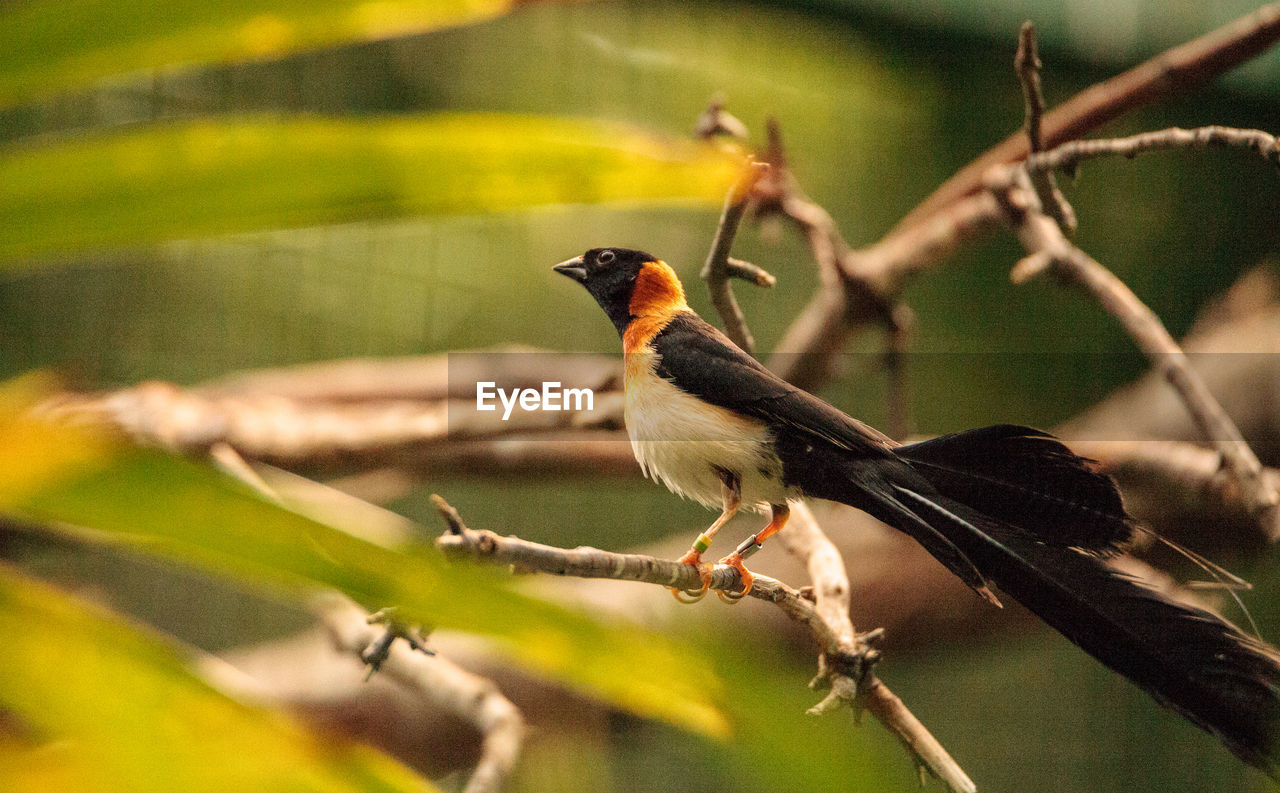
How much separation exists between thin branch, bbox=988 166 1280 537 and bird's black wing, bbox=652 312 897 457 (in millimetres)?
287

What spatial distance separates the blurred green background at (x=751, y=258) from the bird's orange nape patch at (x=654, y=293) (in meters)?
0.18

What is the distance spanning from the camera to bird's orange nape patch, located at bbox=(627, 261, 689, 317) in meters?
0.65

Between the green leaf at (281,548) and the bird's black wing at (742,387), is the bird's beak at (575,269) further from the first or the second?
the green leaf at (281,548)

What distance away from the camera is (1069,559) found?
46cm

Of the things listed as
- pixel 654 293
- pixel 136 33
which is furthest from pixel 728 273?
pixel 136 33

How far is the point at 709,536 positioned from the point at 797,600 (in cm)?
7

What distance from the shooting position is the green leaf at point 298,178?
0.95 ft

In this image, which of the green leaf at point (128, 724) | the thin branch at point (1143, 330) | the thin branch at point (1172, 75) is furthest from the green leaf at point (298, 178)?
the thin branch at point (1172, 75)

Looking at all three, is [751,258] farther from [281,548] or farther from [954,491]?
[281,548]

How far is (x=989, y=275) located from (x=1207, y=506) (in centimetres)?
56

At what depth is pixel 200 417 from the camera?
1.12 m

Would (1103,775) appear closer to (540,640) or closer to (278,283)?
(540,640)

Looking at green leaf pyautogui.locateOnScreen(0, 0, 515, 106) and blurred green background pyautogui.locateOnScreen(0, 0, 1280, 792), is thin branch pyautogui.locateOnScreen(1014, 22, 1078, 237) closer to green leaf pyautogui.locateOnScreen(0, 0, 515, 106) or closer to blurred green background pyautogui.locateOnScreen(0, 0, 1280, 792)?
blurred green background pyautogui.locateOnScreen(0, 0, 1280, 792)

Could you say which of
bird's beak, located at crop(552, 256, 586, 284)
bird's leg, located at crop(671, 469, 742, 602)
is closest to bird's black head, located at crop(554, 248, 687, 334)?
bird's beak, located at crop(552, 256, 586, 284)
